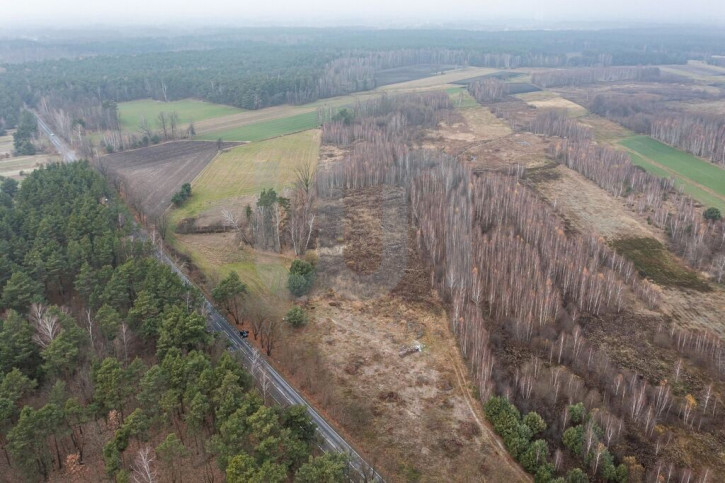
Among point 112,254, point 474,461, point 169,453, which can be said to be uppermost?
point 112,254

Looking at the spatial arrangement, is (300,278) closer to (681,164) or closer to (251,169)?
(251,169)

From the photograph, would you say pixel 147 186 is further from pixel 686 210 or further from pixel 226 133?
pixel 686 210

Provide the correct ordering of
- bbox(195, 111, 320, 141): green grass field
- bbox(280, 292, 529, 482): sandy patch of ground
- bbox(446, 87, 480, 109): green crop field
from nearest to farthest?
bbox(280, 292, 529, 482): sandy patch of ground
bbox(195, 111, 320, 141): green grass field
bbox(446, 87, 480, 109): green crop field

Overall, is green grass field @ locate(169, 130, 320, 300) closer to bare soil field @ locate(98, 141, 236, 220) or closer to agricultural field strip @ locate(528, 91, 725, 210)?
bare soil field @ locate(98, 141, 236, 220)

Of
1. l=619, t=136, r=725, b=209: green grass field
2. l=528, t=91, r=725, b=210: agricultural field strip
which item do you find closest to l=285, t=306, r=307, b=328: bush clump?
l=619, t=136, r=725, b=209: green grass field

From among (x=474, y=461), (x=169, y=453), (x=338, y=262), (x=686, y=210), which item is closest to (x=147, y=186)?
(x=338, y=262)

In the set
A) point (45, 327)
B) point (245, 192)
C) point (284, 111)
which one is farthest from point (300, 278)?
point (284, 111)

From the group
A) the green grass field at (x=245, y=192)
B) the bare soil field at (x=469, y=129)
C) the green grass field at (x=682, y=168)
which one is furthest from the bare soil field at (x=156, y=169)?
the green grass field at (x=682, y=168)

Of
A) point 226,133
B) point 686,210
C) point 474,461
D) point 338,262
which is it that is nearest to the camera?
point 474,461
